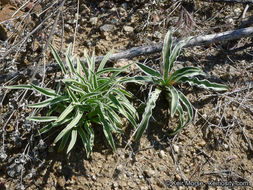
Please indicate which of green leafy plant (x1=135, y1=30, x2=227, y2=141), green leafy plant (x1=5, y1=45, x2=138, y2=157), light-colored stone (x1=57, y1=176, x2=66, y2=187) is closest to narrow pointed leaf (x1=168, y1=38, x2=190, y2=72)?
green leafy plant (x1=135, y1=30, x2=227, y2=141)

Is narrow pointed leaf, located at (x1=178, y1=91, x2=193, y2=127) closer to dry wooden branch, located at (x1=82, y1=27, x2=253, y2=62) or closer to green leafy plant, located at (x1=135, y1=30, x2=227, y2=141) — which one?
green leafy plant, located at (x1=135, y1=30, x2=227, y2=141)

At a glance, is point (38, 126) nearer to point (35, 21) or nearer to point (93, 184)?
point (93, 184)

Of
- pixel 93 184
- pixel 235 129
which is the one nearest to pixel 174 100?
pixel 235 129

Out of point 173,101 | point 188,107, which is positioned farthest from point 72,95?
point 188,107

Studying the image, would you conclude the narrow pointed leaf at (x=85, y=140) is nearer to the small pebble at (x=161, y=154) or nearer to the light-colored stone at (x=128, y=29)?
the small pebble at (x=161, y=154)

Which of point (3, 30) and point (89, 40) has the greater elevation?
point (3, 30)

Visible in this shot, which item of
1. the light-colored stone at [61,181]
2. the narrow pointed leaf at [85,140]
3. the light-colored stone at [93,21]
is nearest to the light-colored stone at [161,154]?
the narrow pointed leaf at [85,140]

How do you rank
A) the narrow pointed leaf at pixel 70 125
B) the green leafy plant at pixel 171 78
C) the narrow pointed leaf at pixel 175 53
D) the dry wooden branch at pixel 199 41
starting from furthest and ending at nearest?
1. the dry wooden branch at pixel 199 41
2. the narrow pointed leaf at pixel 175 53
3. the green leafy plant at pixel 171 78
4. the narrow pointed leaf at pixel 70 125

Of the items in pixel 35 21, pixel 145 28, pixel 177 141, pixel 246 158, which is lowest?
pixel 246 158
